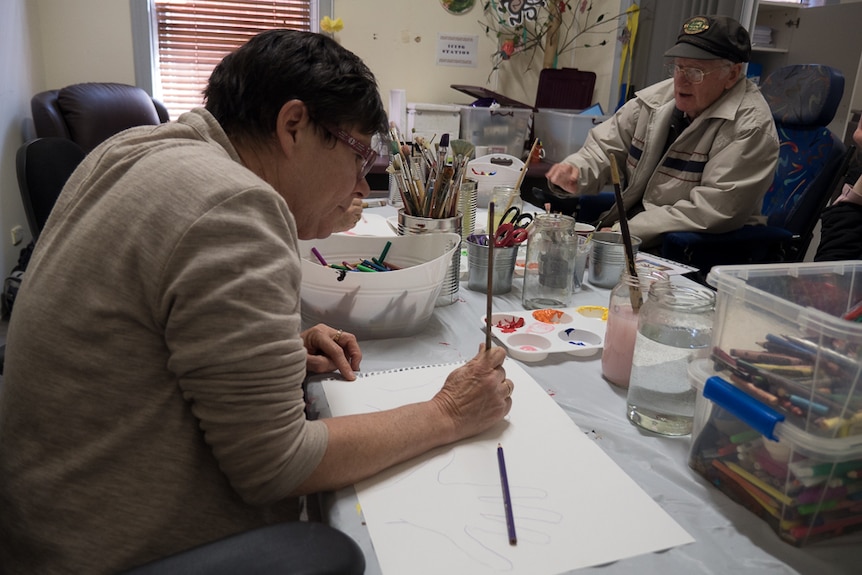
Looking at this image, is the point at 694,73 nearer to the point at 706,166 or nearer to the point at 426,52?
the point at 706,166

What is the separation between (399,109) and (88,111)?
154cm

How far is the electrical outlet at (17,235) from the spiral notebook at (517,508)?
279cm

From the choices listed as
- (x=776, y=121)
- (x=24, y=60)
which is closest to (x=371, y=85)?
(x=776, y=121)

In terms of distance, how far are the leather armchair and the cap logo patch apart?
8.21ft

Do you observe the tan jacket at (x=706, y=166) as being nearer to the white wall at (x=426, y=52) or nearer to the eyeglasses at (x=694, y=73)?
the eyeglasses at (x=694, y=73)

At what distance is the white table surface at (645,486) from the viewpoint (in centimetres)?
64

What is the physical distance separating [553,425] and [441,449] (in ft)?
0.57

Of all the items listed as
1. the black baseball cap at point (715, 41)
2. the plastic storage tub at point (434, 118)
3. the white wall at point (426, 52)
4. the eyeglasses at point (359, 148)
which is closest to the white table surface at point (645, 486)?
the eyeglasses at point (359, 148)

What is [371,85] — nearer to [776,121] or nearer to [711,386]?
[711,386]

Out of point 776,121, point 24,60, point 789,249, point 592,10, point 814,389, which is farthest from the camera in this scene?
point 592,10

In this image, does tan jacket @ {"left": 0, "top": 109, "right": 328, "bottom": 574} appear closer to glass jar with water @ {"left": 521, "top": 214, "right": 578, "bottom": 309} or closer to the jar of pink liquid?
the jar of pink liquid

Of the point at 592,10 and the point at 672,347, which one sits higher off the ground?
the point at 592,10

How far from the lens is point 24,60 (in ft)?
9.71

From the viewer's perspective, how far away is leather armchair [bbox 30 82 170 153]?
275cm
